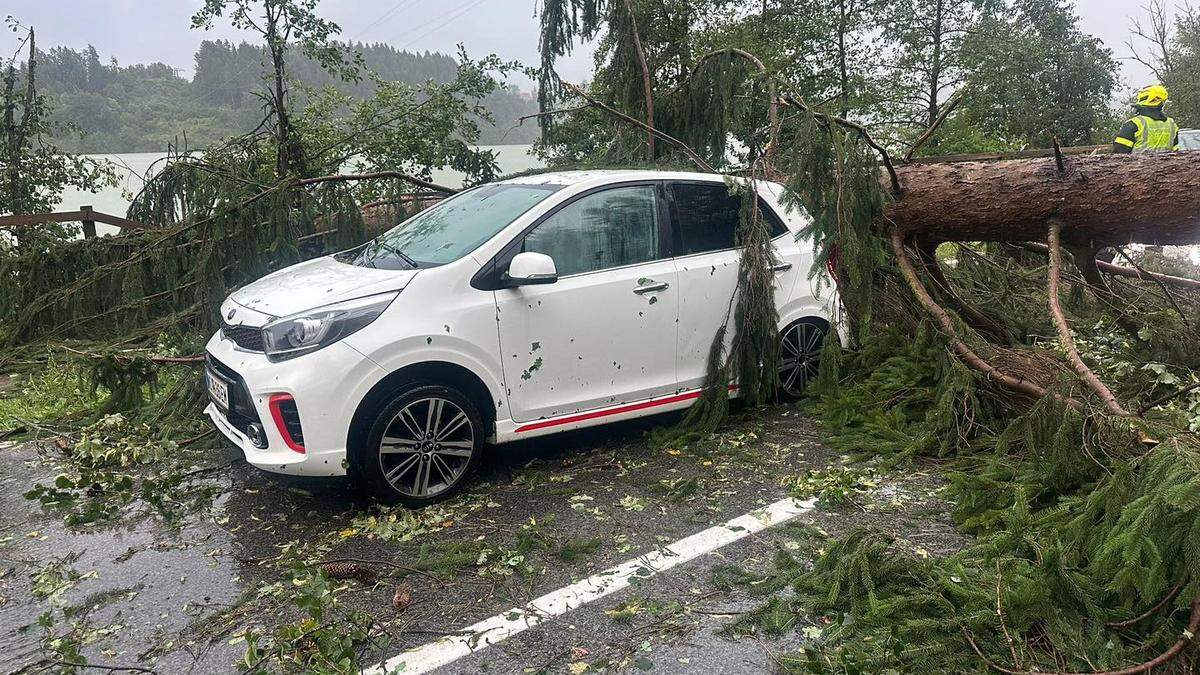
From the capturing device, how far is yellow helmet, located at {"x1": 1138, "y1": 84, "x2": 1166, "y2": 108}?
9188 millimetres

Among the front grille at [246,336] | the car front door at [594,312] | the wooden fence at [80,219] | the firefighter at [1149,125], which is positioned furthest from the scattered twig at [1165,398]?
the wooden fence at [80,219]

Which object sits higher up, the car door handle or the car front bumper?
the car door handle

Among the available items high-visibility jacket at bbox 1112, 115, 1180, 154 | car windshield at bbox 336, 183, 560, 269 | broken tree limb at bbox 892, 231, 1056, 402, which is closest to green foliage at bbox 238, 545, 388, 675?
car windshield at bbox 336, 183, 560, 269

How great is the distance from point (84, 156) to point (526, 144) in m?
8.47

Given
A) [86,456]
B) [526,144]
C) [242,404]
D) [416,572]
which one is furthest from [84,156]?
[416,572]

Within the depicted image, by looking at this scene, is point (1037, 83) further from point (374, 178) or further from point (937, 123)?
point (374, 178)

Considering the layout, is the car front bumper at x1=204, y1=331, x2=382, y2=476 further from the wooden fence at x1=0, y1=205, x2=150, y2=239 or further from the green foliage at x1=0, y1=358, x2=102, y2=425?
the wooden fence at x1=0, y1=205, x2=150, y2=239

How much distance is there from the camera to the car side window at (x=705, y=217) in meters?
5.01

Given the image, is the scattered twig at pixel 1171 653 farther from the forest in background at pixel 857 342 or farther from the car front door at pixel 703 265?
the car front door at pixel 703 265

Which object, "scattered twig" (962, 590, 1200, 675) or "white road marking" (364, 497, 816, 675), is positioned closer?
"scattered twig" (962, 590, 1200, 675)

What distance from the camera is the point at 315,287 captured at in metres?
4.31

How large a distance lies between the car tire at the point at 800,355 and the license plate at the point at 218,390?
3.42m

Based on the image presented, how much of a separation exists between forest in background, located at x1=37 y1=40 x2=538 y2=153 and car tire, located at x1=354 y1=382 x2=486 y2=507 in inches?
197

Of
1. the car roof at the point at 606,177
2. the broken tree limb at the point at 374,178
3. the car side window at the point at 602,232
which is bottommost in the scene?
the car side window at the point at 602,232
